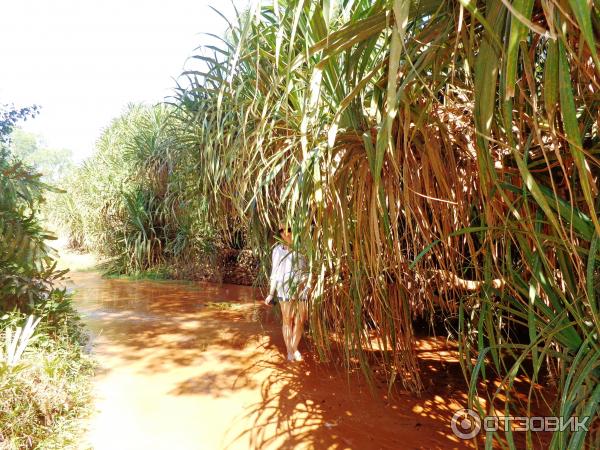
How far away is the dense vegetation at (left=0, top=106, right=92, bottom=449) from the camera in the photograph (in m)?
2.83

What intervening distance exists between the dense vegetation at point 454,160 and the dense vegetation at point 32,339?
196 cm

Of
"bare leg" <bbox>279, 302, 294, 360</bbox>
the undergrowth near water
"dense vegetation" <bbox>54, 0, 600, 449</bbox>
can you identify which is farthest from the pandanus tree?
the undergrowth near water

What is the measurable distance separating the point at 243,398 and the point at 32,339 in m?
1.82

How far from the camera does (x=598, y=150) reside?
1.44m

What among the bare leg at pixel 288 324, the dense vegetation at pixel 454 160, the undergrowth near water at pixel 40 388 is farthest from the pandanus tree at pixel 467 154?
the undergrowth near water at pixel 40 388

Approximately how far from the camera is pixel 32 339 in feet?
11.5

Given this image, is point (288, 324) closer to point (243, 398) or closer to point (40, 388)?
point (243, 398)

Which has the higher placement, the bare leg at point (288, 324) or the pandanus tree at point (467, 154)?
→ the pandanus tree at point (467, 154)

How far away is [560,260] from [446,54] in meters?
0.85

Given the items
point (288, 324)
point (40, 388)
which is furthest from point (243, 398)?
point (40, 388)

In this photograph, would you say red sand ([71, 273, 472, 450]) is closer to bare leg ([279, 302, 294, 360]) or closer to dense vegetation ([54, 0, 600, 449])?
bare leg ([279, 302, 294, 360])

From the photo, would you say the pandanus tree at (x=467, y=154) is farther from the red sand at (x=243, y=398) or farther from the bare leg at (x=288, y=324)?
the bare leg at (x=288, y=324)

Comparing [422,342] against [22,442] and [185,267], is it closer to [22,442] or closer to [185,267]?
[22,442]

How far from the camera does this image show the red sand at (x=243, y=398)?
2914 millimetres
